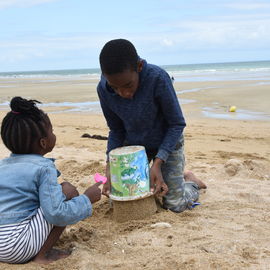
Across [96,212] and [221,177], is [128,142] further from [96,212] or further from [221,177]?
[221,177]

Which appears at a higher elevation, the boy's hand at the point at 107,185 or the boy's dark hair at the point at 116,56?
the boy's dark hair at the point at 116,56

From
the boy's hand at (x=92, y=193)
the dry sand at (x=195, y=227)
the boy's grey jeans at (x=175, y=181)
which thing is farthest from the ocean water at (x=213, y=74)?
the boy's hand at (x=92, y=193)

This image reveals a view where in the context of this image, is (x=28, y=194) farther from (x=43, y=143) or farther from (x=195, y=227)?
(x=195, y=227)

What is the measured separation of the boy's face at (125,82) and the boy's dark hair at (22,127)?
0.67 m

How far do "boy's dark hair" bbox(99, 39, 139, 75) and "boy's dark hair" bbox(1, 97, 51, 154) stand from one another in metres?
0.64

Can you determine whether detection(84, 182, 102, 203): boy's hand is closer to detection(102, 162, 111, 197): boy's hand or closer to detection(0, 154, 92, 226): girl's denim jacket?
detection(0, 154, 92, 226): girl's denim jacket

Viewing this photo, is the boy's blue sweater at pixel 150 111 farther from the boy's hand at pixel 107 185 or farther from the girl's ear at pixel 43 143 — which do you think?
the girl's ear at pixel 43 143

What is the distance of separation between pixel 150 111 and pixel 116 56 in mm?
658

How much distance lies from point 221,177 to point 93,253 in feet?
7.79

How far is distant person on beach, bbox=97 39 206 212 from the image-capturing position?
3014 mm

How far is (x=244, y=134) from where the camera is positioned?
772cm

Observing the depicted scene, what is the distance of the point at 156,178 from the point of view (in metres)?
3.45

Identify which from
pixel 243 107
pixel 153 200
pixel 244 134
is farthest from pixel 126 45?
pixel 243 107

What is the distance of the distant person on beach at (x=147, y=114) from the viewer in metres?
3.01
